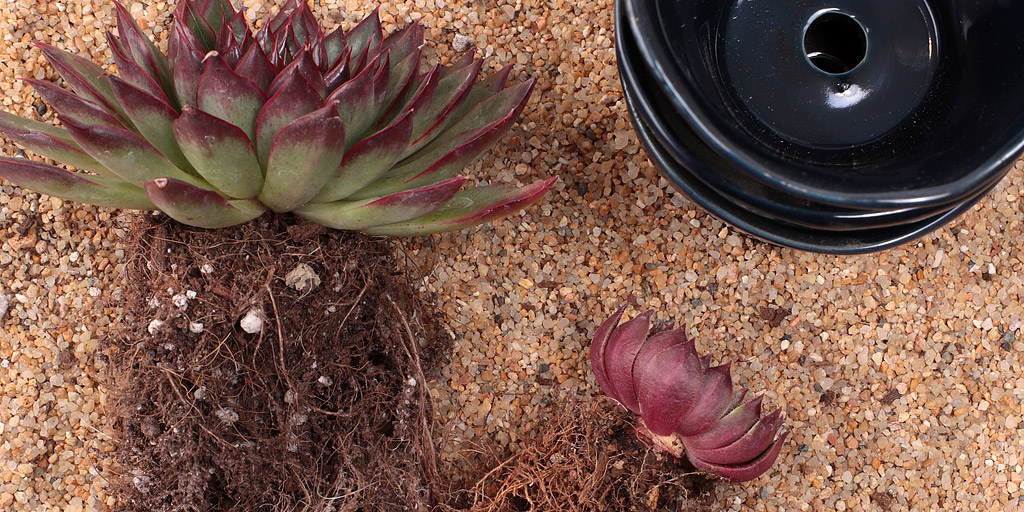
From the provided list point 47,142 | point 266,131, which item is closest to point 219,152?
point 266,131

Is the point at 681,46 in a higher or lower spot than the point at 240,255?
higher

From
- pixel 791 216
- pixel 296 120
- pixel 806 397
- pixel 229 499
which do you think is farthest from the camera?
pixel 806 397

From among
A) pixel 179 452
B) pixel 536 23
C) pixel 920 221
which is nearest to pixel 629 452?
pixel 920 221

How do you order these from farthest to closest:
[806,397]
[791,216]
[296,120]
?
[806,397]
[791,216]
[296,120]

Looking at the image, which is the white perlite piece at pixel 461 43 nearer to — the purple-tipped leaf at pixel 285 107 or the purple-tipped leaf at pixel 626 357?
the purple-tipped leaf at pixel 285 107

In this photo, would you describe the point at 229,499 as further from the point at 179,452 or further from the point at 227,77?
the point at 227,77

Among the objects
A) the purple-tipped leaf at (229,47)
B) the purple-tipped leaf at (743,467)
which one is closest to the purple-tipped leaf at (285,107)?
the purple-tipped leaf at (229,47)

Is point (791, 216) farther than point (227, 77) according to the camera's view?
Yes

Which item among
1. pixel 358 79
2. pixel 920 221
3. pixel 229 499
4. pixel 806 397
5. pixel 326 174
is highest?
pixel 358 79

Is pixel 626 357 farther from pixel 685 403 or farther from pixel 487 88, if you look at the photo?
pixel 487 88
